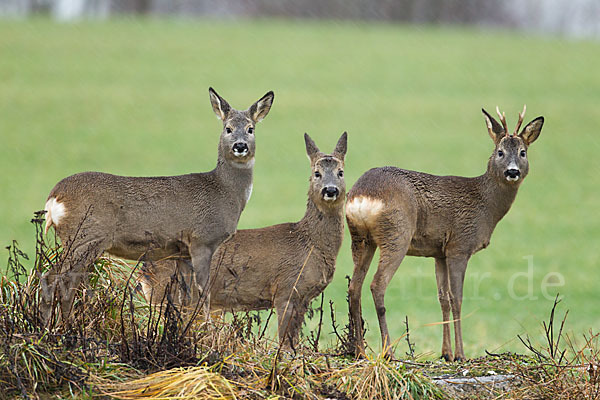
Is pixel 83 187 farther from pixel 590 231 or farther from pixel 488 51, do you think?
pixel 488 51

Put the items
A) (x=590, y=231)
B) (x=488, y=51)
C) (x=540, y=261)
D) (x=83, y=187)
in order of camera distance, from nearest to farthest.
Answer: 1. (x=83, y=187)
2. (x=540, y=261)
3. (x=590, y=231)
4. (x=488, y=51)

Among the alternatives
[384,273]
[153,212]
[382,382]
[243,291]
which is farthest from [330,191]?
[382,382]

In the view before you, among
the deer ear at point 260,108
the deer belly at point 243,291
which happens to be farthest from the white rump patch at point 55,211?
the deer ear at point 260,108

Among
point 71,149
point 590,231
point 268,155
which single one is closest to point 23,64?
point 71,149

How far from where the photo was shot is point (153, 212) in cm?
800

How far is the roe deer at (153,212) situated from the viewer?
7.59 metres

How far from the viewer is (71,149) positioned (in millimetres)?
30516

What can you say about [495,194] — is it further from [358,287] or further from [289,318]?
[289,318]

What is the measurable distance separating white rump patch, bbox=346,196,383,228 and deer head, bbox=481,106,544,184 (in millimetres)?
1286

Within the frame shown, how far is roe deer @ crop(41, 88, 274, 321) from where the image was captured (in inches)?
299

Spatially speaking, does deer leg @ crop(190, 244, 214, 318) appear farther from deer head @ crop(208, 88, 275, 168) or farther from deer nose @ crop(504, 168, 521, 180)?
deer nose @ crop(504, 168, 521, 180)

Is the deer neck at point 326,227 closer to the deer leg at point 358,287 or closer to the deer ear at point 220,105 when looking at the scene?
the deer leg at point 358,287

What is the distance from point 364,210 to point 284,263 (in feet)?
3.58

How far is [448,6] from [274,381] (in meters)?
53.1
